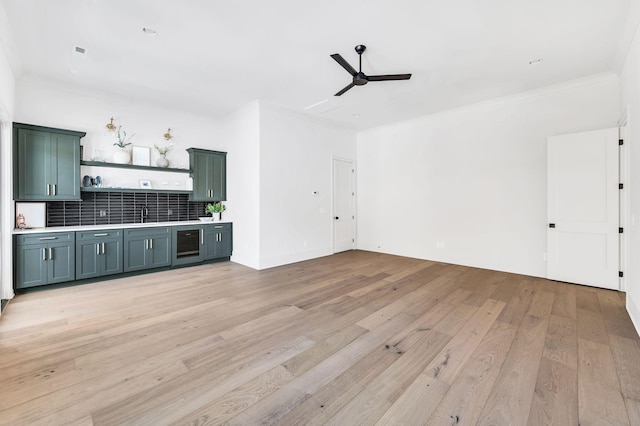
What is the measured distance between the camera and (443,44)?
325cm

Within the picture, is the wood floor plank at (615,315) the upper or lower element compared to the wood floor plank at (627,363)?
upper

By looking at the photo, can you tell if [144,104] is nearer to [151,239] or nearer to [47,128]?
[47,128]

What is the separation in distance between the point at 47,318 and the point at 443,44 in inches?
211

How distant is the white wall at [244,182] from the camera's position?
5.16 metres

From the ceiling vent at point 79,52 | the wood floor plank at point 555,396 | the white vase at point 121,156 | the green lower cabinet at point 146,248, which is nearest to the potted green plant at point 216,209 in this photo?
the green lower cabinet at point 146,248

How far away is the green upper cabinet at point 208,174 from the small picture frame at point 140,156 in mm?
724

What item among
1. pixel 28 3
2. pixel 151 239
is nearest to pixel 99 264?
pixel 151 239

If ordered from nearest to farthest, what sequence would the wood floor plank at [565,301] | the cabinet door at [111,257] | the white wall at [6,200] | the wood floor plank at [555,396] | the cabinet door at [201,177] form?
1. the wood floor plank at [555,396]
2. the wood floor plank at [565,301]
3. the white wall at [6,200]
4. the cabinet door at [111,257]
5. the cabinet door at [201,177]

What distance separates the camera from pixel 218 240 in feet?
18.5

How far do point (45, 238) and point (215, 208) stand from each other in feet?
8.45

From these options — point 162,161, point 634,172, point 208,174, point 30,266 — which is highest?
point 162,161

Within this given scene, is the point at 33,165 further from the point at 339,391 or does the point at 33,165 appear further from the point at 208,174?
the point at 339,391

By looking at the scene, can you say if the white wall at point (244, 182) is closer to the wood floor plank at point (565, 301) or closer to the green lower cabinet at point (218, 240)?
the green lower cabinet at point (218, 240)

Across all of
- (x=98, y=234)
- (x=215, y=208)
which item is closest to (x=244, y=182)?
(x=215, y=208)
